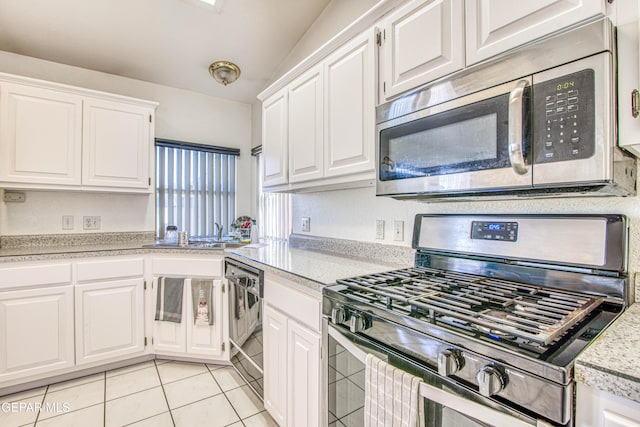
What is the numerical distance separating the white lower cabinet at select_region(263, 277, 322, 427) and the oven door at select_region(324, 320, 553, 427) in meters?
0.11

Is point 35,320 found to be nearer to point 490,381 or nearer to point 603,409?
point 490,381

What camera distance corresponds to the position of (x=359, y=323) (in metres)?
1.03

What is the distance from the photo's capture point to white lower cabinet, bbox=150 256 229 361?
2350 mm

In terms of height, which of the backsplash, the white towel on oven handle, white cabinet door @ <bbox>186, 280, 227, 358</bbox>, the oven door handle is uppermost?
the backsplash

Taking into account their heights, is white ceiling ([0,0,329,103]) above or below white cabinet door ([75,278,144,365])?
above

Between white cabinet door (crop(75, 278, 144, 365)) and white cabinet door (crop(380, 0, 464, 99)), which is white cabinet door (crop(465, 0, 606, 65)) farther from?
white cabinet door (crop(75, 278, 144, 365))

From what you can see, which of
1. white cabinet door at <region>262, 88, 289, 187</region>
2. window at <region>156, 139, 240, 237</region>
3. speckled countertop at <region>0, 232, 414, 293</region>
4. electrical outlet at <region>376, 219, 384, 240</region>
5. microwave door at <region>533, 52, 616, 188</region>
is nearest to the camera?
microwave door at <region>533, 52, 616, 188</region>

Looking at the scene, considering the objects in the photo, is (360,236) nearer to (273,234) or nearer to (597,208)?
(597,208)

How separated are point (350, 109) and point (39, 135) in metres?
2.33

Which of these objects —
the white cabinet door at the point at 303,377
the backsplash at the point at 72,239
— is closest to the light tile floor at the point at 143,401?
the white cabinet door at the point at 303,377

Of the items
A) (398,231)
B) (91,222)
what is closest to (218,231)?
(91,222)

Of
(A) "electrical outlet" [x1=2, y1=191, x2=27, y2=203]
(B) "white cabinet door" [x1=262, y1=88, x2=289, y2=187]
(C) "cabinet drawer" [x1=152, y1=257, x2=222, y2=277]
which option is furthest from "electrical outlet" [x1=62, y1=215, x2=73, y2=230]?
(B) "white cabinet door" [x1=262, y1=88, x2=289, y2=187]

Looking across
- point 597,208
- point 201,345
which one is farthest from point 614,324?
point 201,345

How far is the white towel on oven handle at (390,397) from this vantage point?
2.67ft
